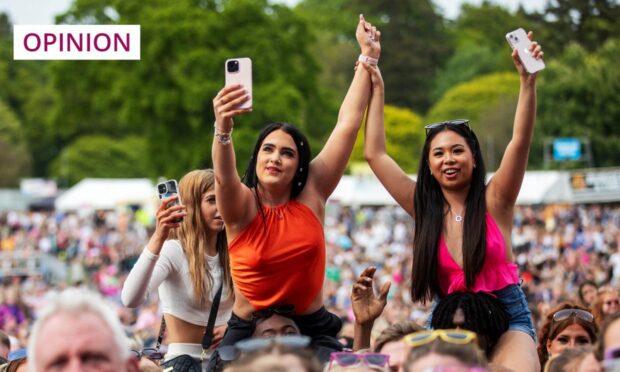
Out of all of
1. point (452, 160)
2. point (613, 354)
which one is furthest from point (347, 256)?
point (613, 354)

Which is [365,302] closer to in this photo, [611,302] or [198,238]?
[198,238]

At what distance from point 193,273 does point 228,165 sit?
3.87ft

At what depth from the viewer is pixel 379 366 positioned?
4.34 m

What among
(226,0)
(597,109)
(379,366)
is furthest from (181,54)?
(379,366)

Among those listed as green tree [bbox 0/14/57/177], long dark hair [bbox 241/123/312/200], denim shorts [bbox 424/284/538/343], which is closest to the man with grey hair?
long dark hair [bbox 241/123/312/200]

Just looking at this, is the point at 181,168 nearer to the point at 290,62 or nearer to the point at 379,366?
the point at 290,62

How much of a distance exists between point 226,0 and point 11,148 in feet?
122

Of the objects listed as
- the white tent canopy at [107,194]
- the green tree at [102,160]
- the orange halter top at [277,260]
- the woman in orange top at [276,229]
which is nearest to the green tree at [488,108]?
the white tent canopy at [107,194]

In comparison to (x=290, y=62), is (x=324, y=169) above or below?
below

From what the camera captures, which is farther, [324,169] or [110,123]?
[110,123]

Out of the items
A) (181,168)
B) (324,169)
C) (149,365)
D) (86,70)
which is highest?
(86,70)

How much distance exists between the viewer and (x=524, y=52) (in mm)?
5945

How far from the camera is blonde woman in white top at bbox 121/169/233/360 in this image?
6.50 metres

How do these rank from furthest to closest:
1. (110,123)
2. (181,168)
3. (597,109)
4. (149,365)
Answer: (110,123)
(597,109)
(181,168)
(149,365)
